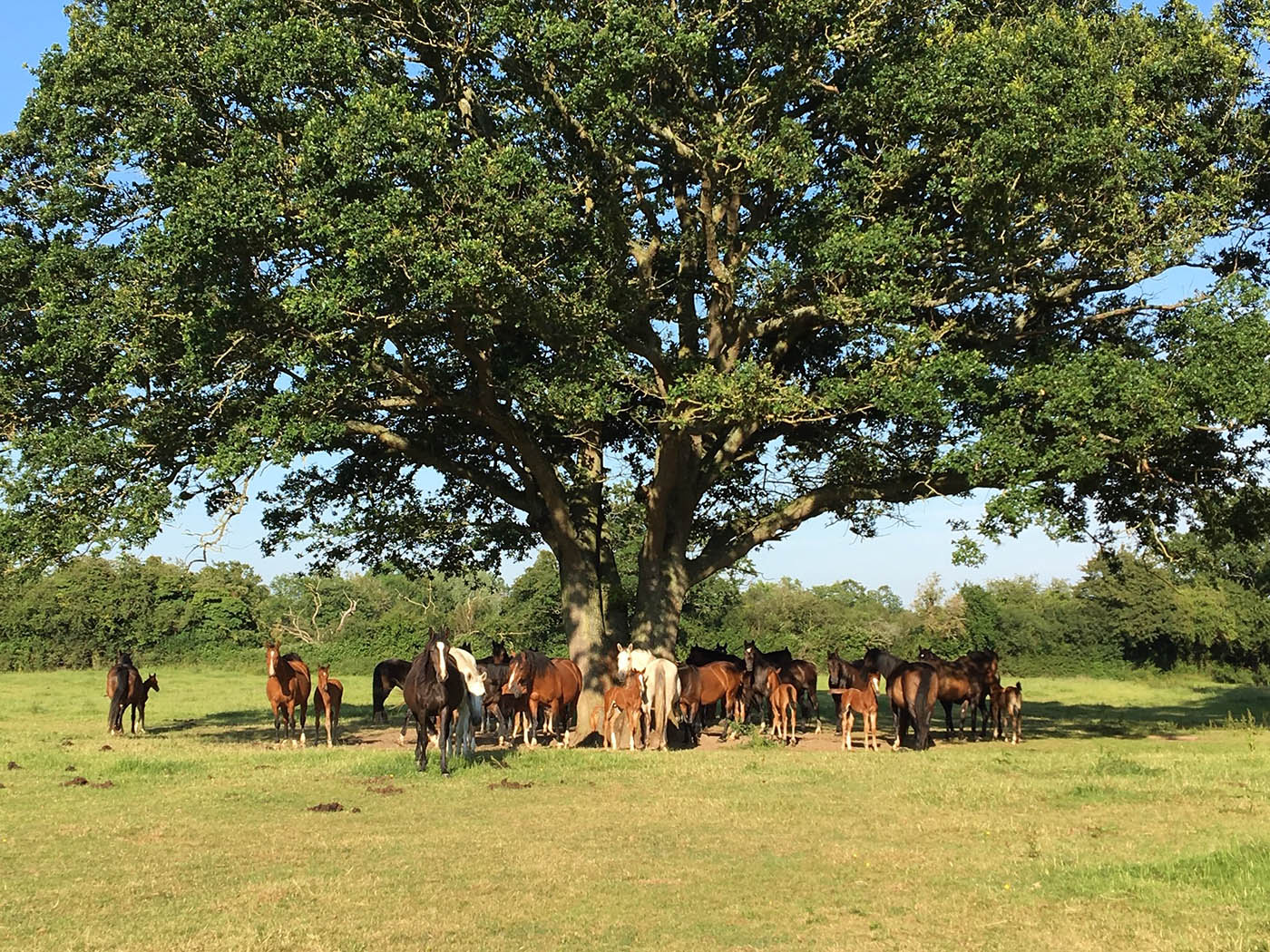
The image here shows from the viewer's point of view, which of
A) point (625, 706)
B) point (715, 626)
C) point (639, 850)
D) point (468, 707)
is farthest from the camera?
point (715, 626)

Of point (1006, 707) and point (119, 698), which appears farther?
point (119, 698)

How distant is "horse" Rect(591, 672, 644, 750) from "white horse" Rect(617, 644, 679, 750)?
0.38 feet

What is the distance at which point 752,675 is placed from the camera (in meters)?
21.9

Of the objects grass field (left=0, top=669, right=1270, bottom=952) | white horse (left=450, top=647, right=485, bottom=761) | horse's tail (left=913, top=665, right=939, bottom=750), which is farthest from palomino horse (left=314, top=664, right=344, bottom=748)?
horse's tail (left=913, top=665, right=939, bottom=750)

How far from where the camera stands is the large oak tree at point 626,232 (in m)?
14.8

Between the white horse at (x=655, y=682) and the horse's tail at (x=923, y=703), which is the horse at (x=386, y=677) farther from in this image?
the horse's tail at (x=923, y=703)

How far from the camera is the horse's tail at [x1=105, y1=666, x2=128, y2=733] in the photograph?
20.2m

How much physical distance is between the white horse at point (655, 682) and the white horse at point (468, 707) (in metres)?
2.72

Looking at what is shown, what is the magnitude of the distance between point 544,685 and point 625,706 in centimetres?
152

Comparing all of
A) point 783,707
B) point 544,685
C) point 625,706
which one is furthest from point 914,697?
point 544,685

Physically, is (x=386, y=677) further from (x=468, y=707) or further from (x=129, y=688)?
(x=468, y=707)

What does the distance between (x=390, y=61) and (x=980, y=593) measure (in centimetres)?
3511

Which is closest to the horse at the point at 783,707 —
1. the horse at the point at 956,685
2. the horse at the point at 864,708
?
the horse at the point at 864,708

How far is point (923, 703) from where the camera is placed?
58.3 ft
